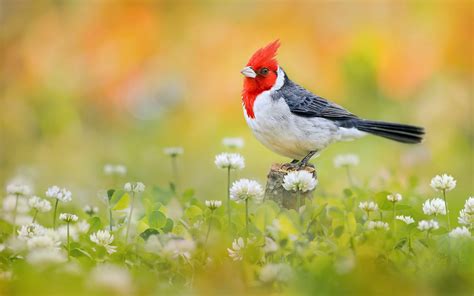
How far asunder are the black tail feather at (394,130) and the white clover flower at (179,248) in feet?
5.39

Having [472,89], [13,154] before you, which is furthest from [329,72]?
[13,154]

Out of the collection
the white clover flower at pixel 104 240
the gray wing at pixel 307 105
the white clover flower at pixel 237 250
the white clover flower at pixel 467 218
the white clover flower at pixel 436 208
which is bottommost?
the white clover flower at pixel 237 250

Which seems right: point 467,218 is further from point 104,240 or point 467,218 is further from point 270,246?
point 104,240

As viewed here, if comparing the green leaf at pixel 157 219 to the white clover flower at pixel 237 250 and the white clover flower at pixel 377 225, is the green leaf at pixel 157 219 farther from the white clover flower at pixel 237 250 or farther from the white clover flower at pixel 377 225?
the white clover flower at pixel 377 225

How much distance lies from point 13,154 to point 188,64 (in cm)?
185

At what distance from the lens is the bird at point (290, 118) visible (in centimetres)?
315

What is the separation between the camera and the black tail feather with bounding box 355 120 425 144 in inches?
136

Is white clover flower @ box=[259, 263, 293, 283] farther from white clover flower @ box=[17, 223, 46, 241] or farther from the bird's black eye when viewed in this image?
the bird's black eye

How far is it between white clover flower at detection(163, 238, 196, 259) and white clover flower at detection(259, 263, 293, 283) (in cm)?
26

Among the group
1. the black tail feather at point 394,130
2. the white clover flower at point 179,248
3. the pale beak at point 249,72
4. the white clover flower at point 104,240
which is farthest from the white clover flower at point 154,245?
the black tail feather at point 394,130

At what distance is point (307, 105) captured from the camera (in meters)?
3.31

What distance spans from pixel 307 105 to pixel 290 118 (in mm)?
156

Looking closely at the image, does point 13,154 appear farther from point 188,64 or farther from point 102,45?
point 188,64

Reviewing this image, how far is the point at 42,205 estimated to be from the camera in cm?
249
